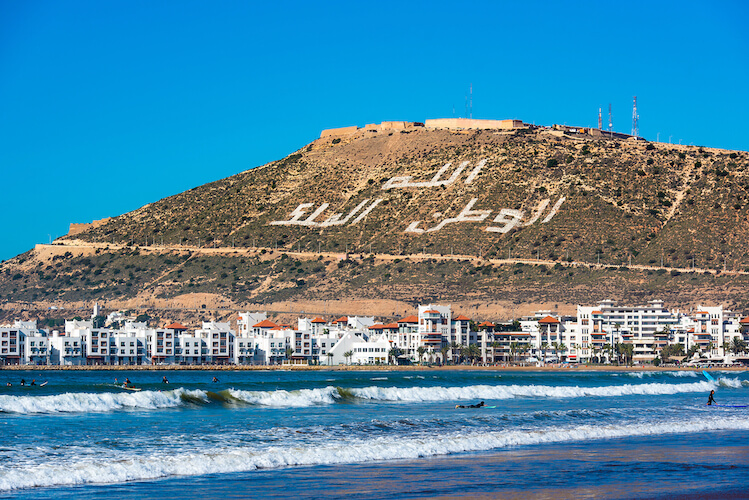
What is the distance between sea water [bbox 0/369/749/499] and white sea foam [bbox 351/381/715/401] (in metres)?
2.81

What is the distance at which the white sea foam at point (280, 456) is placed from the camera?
60.0 feet

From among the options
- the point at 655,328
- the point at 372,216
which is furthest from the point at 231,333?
the point at 655,328

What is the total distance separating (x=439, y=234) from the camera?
123688 millimetres

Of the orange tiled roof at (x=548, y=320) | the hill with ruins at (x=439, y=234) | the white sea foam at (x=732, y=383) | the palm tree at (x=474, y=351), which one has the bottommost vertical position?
the white sea foam at (x=732, y=383)

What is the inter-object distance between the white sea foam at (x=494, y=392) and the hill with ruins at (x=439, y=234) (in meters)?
56.7

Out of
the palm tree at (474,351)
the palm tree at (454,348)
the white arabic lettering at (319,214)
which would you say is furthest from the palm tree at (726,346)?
the white arabic lettering at (319,214)

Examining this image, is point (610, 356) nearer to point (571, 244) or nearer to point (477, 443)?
point (571, 244)

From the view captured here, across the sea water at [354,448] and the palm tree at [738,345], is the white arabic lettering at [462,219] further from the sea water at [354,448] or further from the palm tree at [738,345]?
the sea water at [354,448]

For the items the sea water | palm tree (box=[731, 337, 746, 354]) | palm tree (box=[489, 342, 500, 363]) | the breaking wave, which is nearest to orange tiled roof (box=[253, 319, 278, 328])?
palm tree (box=[489, 342, 500, 363])

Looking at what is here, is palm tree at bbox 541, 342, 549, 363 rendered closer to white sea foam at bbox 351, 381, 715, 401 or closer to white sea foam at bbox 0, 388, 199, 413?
white sea foam at bbox 351, 381, 715, 401

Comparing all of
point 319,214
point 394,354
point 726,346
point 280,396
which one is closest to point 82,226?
point 319,214

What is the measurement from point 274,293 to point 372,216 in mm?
21738

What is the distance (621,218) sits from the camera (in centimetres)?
11944

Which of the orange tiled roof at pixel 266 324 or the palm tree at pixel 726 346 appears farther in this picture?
the orange tiled roof at pixel 266 324
